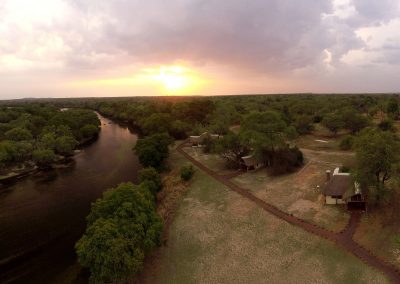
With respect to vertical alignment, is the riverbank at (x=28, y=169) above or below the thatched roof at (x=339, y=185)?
below

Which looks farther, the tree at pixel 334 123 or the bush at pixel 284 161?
the tree at pixel 334 123

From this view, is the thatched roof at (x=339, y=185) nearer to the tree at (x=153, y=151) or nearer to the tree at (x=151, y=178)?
the tree at (x=151, y=178)

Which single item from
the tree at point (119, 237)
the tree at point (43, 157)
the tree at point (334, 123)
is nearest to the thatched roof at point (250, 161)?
the tree at point (119, 237)

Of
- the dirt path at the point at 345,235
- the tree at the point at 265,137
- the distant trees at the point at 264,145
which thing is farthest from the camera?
the tree at the point at 265,137

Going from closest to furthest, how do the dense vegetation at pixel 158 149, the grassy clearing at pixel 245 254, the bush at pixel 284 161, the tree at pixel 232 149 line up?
the dense vegetation at pixel 158 149, the grassy clearing at pixel 245 254, the bush at pixel 284 161, the tree at pixel 232 149

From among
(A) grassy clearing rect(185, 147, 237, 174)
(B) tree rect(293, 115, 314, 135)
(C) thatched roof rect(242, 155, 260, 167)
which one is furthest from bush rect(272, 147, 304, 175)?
(B) tree rect(293, 115, 314, 135)

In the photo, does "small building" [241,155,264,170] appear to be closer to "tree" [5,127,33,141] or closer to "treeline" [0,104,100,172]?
"treeline" [0,104,100,172]

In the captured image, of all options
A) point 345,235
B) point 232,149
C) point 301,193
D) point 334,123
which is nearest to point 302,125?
point 334,123

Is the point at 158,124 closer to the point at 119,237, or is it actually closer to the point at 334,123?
the point at 334,123
